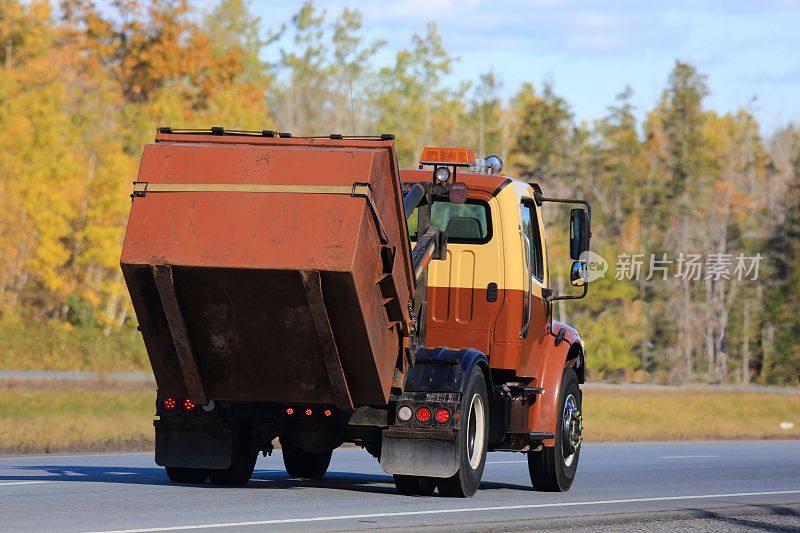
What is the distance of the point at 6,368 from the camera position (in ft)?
146

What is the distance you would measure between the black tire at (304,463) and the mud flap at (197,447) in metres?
2.42

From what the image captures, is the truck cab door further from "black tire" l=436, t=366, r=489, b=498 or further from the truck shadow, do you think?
the truck shadow

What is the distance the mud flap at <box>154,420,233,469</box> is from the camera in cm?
1212

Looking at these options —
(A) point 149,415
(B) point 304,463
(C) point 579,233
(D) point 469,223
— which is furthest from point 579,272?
(A) point 149,415

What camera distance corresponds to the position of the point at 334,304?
10.5m

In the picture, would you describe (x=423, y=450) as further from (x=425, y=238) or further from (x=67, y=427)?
(x=67, y=427)

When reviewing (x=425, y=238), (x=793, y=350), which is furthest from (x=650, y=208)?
(x=425, y=238)

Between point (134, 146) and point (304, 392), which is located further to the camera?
point (134, 146)

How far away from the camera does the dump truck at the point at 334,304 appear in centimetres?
Answer: 1046

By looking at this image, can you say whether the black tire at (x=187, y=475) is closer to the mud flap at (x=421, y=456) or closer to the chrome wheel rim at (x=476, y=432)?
the mud flap at (x=421, y=456)

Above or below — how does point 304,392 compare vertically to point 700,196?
below

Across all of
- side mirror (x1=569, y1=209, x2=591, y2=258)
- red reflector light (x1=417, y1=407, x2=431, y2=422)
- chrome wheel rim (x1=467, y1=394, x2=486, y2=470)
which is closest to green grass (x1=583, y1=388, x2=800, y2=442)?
side mirror (x1=569, y1=209, x2=591, y2=258)

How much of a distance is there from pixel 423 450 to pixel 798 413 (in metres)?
42.4

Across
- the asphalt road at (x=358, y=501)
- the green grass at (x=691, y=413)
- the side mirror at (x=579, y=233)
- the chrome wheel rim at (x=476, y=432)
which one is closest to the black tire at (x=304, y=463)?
the asphalt road at (x=358, y=501)
